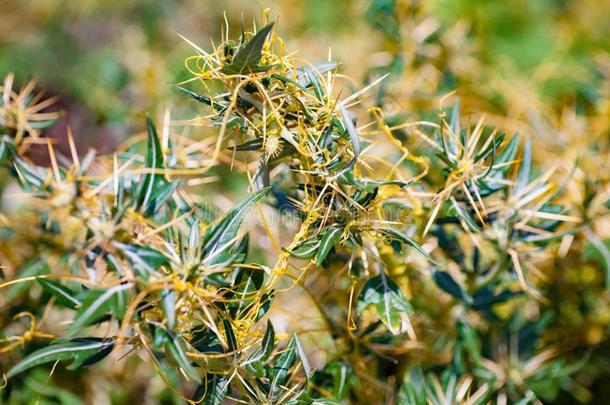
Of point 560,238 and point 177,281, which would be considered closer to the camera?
point 177,281

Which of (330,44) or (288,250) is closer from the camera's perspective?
(288,250)

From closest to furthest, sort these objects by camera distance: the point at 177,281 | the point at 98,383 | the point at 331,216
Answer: the point at 177,281 < the point at 331,216 < the point at 98,383

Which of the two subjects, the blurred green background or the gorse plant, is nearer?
the gorse plant

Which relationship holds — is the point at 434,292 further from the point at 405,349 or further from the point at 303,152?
the point at 303,152

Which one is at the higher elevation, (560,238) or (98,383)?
(560,238)

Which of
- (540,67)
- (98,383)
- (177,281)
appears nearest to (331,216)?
(177,281)

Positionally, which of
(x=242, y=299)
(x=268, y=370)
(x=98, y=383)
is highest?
(x=242, y=299)

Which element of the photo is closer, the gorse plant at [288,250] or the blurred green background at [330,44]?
the gorse plant at [288,250]

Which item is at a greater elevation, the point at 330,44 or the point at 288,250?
the point at 288,250
